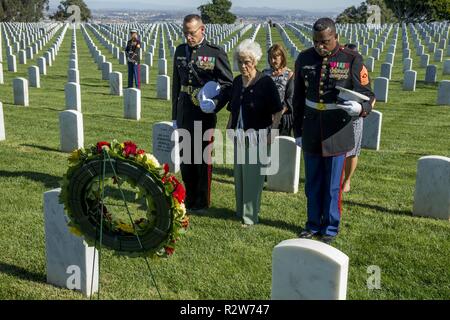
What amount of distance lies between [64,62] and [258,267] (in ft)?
72.6

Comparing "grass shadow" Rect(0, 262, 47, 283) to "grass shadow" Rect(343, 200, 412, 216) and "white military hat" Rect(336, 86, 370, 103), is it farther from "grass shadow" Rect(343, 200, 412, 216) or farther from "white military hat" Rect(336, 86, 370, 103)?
"grass shadow" Rect(343, 200, 412, 216)

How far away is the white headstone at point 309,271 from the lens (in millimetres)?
3098

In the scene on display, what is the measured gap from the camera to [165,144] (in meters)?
7.45

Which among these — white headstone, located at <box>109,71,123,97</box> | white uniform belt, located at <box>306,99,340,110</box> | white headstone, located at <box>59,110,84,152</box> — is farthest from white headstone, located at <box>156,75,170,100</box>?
white uniform belt, located at <box>306,99,340,110</box>

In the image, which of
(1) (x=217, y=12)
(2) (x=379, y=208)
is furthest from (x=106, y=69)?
(1) (x=217, y=12)

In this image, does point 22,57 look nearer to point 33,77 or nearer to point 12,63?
point 12,63

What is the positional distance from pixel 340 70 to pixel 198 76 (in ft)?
5.43

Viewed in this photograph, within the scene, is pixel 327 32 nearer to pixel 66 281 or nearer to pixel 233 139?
pixel 233 139

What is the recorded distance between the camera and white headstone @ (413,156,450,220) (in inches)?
236

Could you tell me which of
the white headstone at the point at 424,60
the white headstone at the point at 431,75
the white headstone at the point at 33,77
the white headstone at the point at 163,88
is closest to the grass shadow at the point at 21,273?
the white headstone at the point at 163,88

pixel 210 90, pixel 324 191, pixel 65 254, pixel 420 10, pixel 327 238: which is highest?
pixel 420 10

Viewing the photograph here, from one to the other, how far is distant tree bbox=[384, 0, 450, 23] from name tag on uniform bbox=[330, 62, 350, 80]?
211 ft

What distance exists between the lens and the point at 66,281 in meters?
4.50
